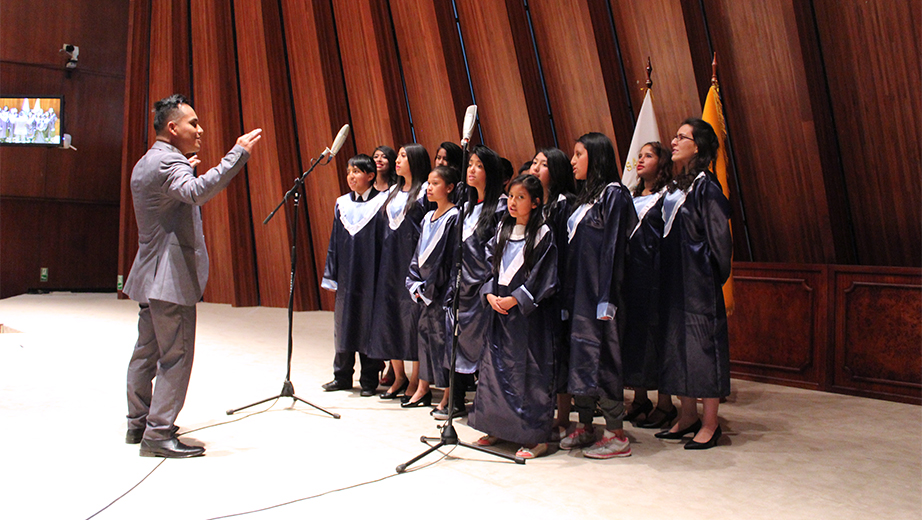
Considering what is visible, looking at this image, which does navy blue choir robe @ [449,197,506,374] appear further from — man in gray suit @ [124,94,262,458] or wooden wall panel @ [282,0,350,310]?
wooden wall panel @ [282,0,350,310]

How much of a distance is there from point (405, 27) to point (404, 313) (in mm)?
3747

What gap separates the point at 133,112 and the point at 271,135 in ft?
8.60

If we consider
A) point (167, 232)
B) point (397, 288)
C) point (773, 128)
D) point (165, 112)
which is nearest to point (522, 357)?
point (397, 288)

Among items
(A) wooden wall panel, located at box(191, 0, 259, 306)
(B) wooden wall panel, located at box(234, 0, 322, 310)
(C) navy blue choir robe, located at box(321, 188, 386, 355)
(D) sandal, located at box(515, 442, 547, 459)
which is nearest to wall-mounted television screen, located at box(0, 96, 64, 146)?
(A) wooden wall panel, located at box(191, 0, 259, 306)

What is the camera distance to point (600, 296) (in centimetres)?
273

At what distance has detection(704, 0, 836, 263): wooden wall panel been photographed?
4.29 metres

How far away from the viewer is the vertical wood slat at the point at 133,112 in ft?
29.6

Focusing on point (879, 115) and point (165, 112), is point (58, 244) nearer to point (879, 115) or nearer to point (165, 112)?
point (165, 112)

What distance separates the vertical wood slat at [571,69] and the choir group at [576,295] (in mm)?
2016

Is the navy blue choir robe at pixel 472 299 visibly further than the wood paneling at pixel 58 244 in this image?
No

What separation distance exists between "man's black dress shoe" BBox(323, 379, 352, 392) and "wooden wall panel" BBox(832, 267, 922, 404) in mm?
3027

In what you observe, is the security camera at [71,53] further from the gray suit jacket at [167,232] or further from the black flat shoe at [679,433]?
the black flat shoe at [679,433]

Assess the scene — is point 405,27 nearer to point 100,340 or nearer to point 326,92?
point 326,92

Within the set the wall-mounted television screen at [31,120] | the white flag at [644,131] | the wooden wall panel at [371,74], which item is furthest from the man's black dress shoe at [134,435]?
the wall-mounted television screen at [31,120]
